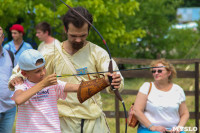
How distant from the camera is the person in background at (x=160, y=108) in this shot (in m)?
4.36

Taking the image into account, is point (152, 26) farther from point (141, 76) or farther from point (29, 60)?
point (29, 60)

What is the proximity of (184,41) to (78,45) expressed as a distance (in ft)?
32.1

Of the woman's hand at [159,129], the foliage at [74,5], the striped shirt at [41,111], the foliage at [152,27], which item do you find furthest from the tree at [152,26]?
the striped shirt at [41,111]

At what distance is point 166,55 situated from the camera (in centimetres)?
1188

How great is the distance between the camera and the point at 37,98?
9.12 feet

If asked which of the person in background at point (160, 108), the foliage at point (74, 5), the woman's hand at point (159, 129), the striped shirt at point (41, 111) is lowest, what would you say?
the woman's hand at point (159, 129)

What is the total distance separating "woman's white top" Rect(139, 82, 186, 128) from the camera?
4.38 meters

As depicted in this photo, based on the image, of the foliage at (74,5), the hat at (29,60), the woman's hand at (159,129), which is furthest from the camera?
the foliage at (74,5)

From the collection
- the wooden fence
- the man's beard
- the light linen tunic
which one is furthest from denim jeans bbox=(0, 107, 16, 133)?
the wooden fence

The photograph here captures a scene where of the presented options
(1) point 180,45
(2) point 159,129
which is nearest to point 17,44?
(2) point 159,129

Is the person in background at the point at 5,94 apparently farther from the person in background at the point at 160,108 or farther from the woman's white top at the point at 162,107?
the woman's white top at the point at 162,107

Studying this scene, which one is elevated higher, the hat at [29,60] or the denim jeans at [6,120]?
the hat at [29,60]

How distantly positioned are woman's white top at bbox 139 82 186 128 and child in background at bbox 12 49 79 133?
6.14ft

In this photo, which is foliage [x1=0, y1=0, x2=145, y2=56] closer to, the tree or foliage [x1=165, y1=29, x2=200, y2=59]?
the tree
